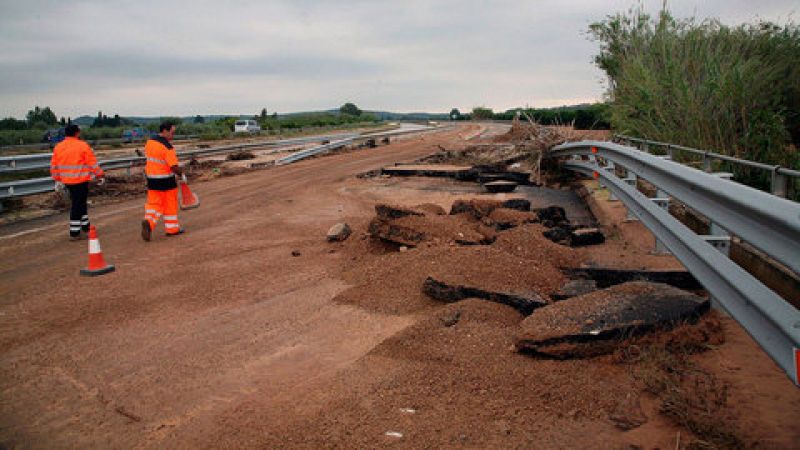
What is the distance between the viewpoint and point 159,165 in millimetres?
9336

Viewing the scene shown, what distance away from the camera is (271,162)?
69.4 feet

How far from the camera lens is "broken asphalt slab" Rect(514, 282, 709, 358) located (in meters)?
3.77

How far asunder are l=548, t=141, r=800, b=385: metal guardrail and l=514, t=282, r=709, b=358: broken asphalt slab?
354 mm

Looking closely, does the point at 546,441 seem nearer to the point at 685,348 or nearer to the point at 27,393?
the point at 685,348

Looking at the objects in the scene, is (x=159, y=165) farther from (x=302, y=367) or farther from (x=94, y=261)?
(x=302, y=367)

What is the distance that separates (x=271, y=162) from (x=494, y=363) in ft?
60.5

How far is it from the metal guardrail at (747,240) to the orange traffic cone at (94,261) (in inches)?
254

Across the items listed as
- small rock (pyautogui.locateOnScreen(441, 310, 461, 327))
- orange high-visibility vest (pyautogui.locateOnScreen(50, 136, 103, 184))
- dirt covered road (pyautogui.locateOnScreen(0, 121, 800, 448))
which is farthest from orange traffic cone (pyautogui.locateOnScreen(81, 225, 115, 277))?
small rock (pyautogui.locateOnScreen(441, 310, 461, 327))

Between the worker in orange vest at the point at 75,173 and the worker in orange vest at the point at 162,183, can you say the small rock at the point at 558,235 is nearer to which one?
the worker in orange vest at the point at 162,183

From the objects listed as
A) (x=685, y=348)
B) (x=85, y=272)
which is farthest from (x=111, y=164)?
(x=685, y=348)

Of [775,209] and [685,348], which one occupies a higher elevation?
[775,209]

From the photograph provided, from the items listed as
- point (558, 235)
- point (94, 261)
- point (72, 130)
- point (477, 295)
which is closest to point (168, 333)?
point (477, 295)

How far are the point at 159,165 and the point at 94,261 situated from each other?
8.27ft

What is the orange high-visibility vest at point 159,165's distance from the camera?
9258mm
